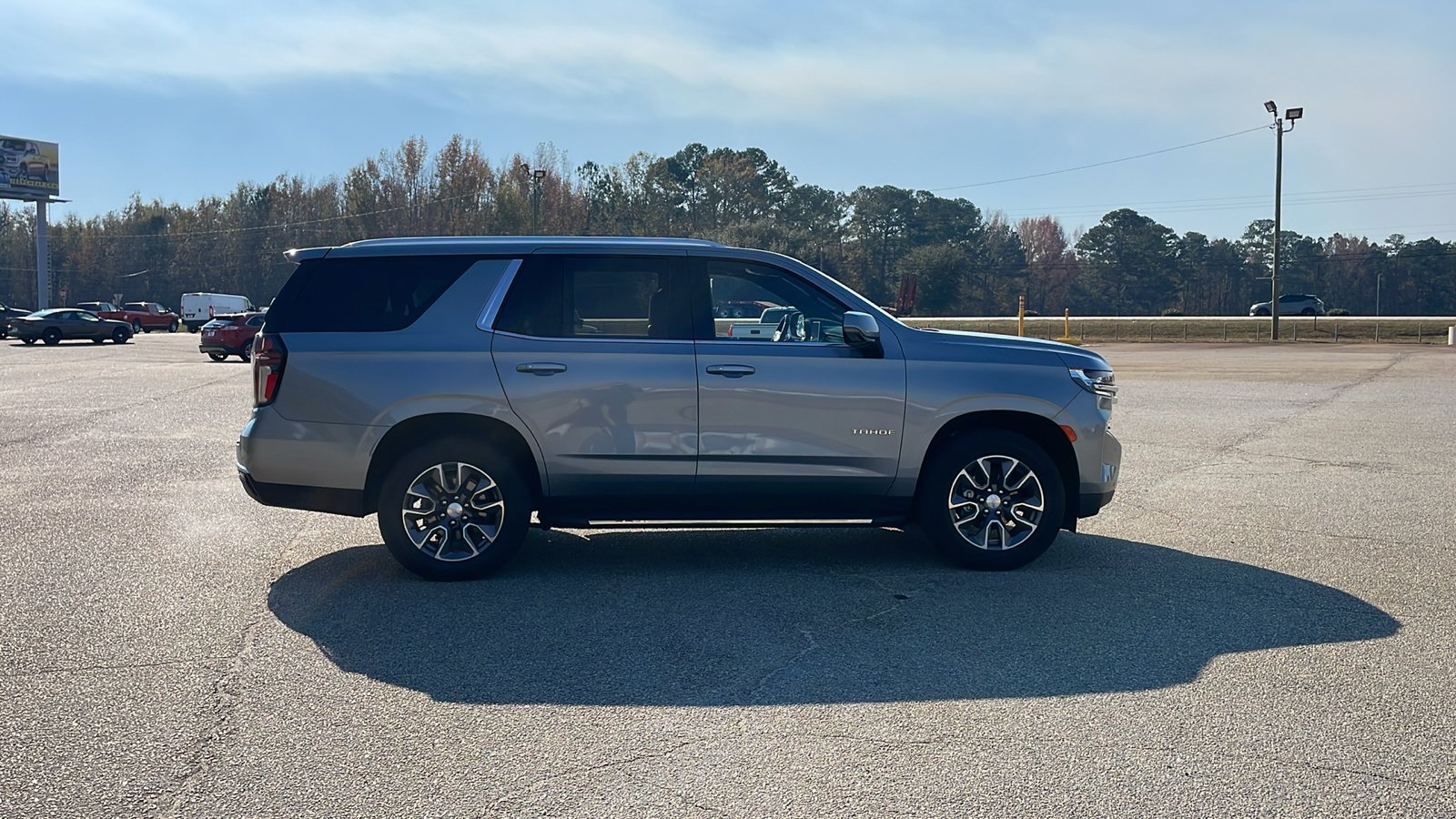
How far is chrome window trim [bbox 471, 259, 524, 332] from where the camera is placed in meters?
6.81

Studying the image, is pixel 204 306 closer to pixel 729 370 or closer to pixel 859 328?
pixel 729 370

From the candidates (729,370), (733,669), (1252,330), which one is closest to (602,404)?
(729,370)

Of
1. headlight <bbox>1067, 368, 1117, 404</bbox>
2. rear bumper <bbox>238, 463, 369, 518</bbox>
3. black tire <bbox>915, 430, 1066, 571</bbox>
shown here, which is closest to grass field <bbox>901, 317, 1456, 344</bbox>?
headlight <bbox>1067, 368, 1117, 404</bbox>

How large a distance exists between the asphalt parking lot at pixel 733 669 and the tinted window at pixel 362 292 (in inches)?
58.6

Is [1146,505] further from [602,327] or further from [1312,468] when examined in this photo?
[602,327]

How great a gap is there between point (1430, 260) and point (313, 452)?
117 metres

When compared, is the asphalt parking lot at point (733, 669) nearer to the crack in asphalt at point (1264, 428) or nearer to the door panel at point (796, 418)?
the door panel at point (796, 418)

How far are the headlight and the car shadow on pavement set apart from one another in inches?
42.1

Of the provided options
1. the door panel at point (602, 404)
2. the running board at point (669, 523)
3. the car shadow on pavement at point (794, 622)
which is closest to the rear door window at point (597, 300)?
the door panel at point (602, 404)

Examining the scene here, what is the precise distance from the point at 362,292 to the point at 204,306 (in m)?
72.4

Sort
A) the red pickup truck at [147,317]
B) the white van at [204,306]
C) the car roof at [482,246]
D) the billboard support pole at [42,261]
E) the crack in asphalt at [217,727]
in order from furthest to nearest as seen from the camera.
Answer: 1. the billboard support pole at [42,261]
2. the white van at [204,306]
3. the red pickup truck at [147,317]
4. the car roof at [482,246]
5. the crack in asphalt at [217,727]

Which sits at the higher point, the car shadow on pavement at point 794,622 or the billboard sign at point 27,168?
the billboard sign at point 27,168

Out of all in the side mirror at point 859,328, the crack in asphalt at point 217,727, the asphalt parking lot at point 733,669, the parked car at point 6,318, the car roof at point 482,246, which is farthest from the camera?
the parked car at point 6,318

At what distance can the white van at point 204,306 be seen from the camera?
71.4 meters
